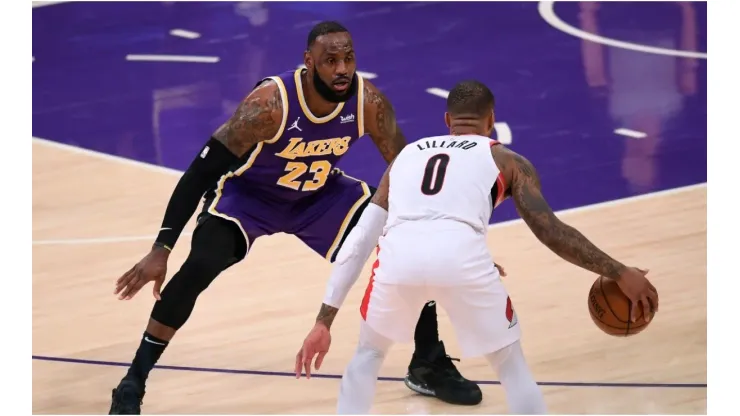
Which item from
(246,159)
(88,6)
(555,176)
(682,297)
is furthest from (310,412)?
(88,6)

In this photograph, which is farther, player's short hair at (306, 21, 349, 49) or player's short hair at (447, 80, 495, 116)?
player's short hair at (306, 21, 349, 49)

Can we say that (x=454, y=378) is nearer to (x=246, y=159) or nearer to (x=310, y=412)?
(x=310, y=412)

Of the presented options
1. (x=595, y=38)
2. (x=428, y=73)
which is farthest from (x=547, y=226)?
(x=595, y=38)

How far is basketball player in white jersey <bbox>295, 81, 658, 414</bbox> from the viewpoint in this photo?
5.37 m

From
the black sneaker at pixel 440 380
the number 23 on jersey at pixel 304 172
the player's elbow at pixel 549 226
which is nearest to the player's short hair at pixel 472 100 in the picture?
the player's elbow at pixel 549 226

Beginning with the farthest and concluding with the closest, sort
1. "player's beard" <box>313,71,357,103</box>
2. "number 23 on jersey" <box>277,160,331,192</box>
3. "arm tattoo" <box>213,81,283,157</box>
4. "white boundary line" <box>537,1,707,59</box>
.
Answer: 1. "white boundary line" <box>537,1,707,59</box>
2. "number 23 on jersey" <box>277,160,331,192</box>
3. "player's beard" <box>313,71,357,103</box>
4. "arm tattoo" <box>213,81,283,157</box>

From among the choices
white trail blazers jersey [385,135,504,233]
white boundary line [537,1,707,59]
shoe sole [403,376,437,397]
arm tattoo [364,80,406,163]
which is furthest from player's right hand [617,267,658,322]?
white boundary line [537,1,707,59]

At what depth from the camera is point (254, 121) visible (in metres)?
6.51

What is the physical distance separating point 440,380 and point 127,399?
155 centimetres

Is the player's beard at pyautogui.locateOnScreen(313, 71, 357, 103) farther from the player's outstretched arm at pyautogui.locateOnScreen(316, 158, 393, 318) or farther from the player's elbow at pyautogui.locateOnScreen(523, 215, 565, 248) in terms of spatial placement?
the player's elbow at pyautogui.locateOnScreen(523, 215, 565, 248)

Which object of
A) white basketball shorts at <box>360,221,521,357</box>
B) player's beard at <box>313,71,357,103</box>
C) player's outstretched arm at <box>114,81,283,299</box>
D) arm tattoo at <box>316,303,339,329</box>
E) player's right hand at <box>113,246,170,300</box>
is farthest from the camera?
player's beard at <box>313,71,357,103</box>

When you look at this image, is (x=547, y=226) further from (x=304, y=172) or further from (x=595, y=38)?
(x=595, y=38)

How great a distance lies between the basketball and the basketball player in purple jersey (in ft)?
3.65

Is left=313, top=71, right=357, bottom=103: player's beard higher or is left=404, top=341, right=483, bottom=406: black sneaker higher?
left=313, top=71, right=357, bottom=103: player's beard
